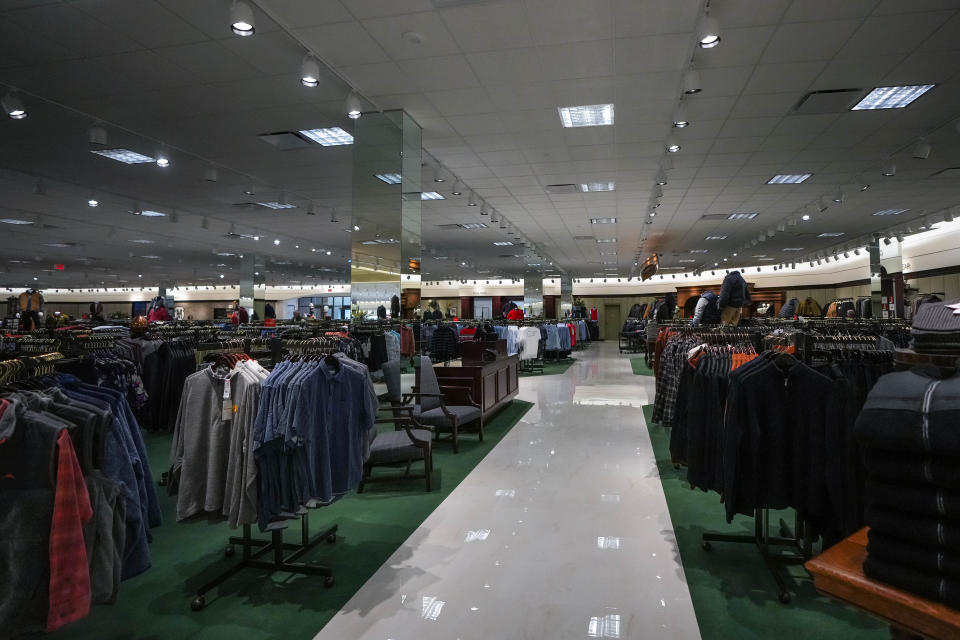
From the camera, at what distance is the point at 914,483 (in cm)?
101

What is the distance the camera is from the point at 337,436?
9.87 ft

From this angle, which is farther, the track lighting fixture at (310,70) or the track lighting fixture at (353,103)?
the track lighting fixture at (353,103)

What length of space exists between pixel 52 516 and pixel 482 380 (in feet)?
17.9

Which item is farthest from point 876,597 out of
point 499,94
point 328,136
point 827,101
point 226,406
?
point 328,136

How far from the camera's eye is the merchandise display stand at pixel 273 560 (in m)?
2.87

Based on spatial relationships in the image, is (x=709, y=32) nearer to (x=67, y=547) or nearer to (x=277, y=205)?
(x=67, y=547)

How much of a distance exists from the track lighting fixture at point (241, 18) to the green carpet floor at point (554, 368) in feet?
33.8

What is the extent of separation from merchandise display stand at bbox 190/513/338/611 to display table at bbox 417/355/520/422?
9.56 ft

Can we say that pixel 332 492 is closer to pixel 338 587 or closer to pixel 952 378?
pixel 338 587

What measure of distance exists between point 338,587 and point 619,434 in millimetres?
4469

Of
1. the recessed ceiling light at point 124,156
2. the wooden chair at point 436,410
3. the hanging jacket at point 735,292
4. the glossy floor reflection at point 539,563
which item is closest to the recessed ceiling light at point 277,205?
the recessed ceiling light at point 124,156

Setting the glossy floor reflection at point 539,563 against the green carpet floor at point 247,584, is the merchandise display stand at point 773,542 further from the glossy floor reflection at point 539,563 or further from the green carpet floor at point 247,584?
the green carpet floor at point 247,584

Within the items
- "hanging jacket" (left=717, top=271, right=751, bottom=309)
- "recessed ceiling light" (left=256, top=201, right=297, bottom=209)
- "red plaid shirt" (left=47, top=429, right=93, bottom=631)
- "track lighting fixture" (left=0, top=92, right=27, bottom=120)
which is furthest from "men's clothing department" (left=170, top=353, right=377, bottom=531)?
"recessed ceiling light" (left=256, top=201, right=297, bottom=209)


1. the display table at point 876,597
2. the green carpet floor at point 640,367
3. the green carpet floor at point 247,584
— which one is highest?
the display table at point 876,597
